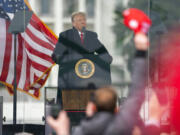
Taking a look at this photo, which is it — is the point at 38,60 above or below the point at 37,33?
below

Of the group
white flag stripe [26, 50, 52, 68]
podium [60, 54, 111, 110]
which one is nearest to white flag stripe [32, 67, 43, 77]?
white flag stripe [26, 50, 52, 68]

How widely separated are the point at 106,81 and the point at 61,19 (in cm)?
95

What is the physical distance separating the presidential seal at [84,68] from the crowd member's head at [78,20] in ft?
1.39

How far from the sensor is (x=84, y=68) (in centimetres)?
733

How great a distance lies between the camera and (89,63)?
732cm

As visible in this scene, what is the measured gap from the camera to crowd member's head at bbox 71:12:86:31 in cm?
736

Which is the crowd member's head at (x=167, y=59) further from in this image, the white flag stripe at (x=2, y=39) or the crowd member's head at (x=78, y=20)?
the white flag stripe at (x=2, y=39)

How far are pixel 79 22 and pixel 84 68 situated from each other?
23.0 inches

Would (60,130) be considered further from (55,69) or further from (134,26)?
(55,69)

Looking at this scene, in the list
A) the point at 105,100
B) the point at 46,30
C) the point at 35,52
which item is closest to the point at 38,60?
the point at 35,52

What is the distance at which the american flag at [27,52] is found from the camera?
7.54m

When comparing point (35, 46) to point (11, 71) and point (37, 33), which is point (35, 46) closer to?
point (37, 33)

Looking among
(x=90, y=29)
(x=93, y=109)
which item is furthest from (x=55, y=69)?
(x=93, y=109)

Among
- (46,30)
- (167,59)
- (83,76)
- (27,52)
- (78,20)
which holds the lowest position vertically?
(83,76)
